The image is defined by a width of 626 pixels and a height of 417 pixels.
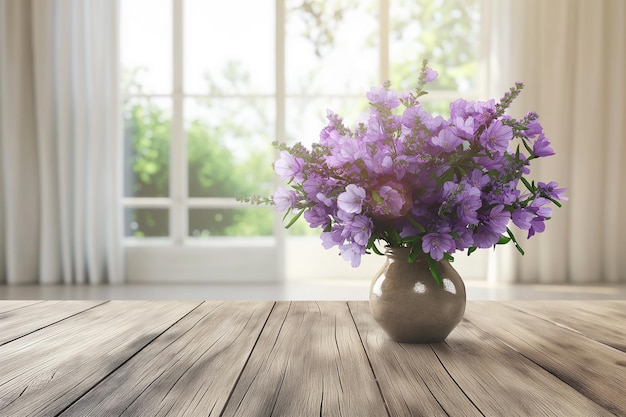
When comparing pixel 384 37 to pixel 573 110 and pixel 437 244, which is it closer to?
pixel 573 110

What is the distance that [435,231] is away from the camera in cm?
86

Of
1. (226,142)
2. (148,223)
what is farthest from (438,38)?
(148,223)

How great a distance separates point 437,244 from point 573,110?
4041 mm

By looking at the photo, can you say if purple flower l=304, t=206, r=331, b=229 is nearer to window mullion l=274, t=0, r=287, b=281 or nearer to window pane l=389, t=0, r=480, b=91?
window mullion l=274, t=0, r=287, b=281

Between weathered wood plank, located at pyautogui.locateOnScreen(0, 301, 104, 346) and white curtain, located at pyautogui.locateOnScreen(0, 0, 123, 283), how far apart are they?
10.4 feet

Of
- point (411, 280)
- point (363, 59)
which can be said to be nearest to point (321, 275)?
point (363, 59)

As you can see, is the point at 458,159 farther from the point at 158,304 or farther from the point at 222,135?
the point at 222,135

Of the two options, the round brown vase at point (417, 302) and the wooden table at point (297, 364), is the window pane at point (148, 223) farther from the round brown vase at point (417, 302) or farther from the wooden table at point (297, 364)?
the round brown vase at point (417, 302)

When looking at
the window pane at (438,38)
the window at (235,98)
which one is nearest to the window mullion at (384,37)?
the window at (235,98)

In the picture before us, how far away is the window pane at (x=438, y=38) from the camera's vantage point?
4.86 metres

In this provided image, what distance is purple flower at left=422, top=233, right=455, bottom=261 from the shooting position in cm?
84

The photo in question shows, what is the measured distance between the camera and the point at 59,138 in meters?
4.24

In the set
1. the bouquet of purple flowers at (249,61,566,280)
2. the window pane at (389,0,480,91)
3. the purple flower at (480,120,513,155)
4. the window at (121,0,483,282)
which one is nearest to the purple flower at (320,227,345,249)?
the bouquet of purple flowers at (249,61,566,280)

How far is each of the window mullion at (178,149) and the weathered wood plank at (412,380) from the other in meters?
3.73
